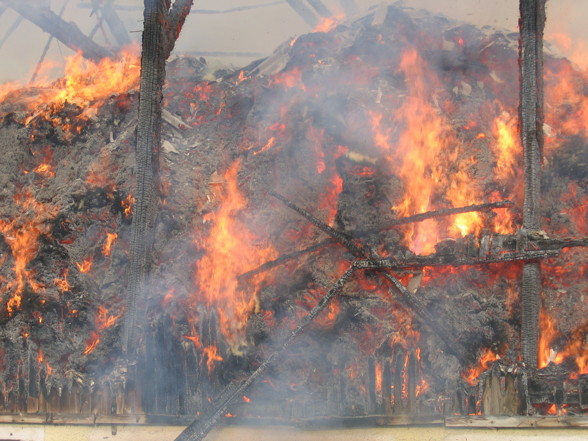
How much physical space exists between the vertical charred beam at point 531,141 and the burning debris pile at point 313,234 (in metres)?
0.35

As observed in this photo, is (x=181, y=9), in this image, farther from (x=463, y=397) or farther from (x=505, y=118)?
(x=463, y=397)

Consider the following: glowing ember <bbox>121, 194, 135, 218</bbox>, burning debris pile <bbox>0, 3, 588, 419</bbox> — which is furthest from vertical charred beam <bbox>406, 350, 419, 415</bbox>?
glowing ember <bbox>121, 194, 135, 218</bbox>

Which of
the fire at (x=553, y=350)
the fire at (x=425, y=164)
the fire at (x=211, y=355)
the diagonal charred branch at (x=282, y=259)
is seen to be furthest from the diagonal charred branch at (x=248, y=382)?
the fire at (x=553, y=350)

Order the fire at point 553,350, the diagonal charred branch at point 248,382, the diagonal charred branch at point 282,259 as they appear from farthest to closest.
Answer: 1. the diagonal charred branch at point 282,259
2. the fire at point 553,350
3. the diagonal charred branch at point 248,382

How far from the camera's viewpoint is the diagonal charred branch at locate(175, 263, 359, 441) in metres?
8.45

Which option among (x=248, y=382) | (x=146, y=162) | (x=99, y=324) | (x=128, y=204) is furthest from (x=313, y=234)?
(x=99, y=324)

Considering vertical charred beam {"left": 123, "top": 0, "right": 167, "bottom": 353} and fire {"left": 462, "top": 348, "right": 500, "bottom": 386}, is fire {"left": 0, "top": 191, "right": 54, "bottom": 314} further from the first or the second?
fire {"left": 462, "top": 348, "right": 500, "bottom": 386}

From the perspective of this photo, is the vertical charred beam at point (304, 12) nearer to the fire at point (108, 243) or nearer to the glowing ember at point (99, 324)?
the fire at point (108, 243)

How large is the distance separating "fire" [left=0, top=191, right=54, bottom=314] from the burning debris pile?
4 centimetres

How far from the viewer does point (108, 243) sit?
444 inches

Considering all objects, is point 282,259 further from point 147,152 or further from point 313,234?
point 147,152

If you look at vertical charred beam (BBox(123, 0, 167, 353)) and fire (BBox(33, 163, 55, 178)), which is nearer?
vertical charred beam (BBox(123, 0, 167, 353))

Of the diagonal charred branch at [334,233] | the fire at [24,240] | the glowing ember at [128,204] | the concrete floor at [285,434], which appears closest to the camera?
the concrete floor at [285,434]

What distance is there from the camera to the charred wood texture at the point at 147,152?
33.2ft
